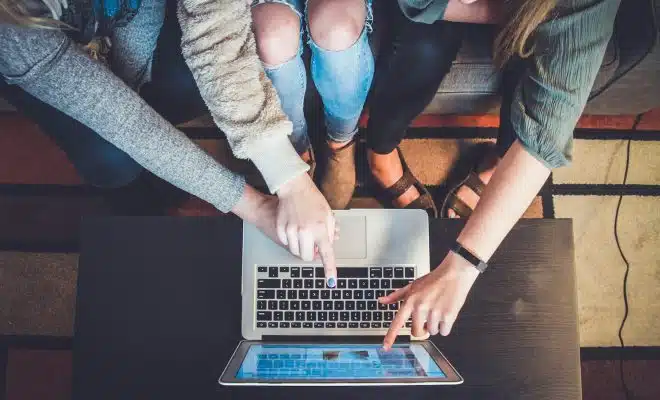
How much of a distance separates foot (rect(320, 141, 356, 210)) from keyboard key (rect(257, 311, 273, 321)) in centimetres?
44

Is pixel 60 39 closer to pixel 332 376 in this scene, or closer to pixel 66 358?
pixel 332 376

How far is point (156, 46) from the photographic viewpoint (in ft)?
3.23

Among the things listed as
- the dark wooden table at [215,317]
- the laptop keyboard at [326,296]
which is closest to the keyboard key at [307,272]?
the laptop keyboard at [326,296]

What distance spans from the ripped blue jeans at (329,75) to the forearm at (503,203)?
309 mm

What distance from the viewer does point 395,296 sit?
0.80 meters

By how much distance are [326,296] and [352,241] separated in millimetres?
97

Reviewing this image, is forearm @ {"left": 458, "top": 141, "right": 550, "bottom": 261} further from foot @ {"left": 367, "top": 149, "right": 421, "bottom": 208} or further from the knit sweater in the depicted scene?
foot @ {"left": 367, "top": 149, "right": 421, "bottom": 208}

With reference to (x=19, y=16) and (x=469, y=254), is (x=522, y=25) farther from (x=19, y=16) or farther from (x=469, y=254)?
(x=19, y=16)

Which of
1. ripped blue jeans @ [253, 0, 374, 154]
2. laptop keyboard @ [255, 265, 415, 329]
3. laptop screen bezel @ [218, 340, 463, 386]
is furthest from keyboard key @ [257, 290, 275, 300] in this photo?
ripped blue jeans @ [253, 0, 374, 154]

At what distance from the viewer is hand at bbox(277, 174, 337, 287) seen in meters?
0.79

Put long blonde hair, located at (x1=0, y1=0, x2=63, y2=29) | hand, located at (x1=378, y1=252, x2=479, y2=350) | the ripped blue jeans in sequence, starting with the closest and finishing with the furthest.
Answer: long blonde hair, located at (x1=0, y1=0, x2=63, y2=29) < hand, located at (x1=378, y1=252, x2=479, y2=350) < the ripped blue jeans

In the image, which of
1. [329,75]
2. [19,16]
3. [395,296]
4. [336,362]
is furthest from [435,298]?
[19,16]

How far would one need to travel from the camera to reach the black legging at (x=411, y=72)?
0.98m

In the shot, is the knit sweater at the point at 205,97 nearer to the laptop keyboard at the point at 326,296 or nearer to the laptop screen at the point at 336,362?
the laptop keyboard at the point at 326,296
